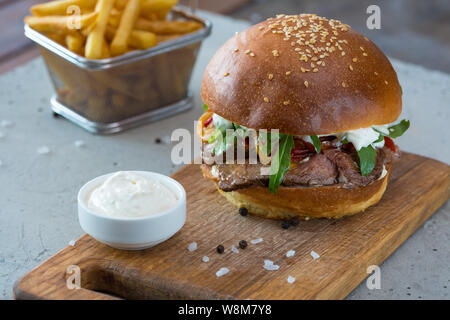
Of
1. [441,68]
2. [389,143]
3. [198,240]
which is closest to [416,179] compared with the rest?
[389,143]

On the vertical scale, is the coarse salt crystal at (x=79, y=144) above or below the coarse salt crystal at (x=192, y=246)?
below

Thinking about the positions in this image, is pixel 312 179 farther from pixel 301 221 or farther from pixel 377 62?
pixel 377 62

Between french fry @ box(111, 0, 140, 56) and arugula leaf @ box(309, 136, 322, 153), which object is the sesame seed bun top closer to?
arugula leaf @ box(309, 136, 322, 153)

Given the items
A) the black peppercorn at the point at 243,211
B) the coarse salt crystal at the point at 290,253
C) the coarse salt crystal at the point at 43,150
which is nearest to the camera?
the coarse salt crystal at the point at 290,253

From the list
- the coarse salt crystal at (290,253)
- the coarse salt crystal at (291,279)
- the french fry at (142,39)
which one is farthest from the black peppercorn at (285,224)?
the french fry at (142,39)

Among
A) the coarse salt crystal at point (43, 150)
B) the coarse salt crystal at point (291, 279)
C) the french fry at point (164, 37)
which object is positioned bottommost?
the coarse salt crystal at point (43, 150)

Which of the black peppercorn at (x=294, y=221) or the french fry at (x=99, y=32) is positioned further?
the french fry at (x=99, y=32)

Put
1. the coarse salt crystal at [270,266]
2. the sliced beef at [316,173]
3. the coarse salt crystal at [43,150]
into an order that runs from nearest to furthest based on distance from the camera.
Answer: the coarse salt crystal at [270,266], the sliced beef at [316,173], the coarse salt crystal at [43,150]

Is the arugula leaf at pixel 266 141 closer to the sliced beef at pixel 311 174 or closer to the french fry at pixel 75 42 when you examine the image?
the sliced beef at pixel 311 174
